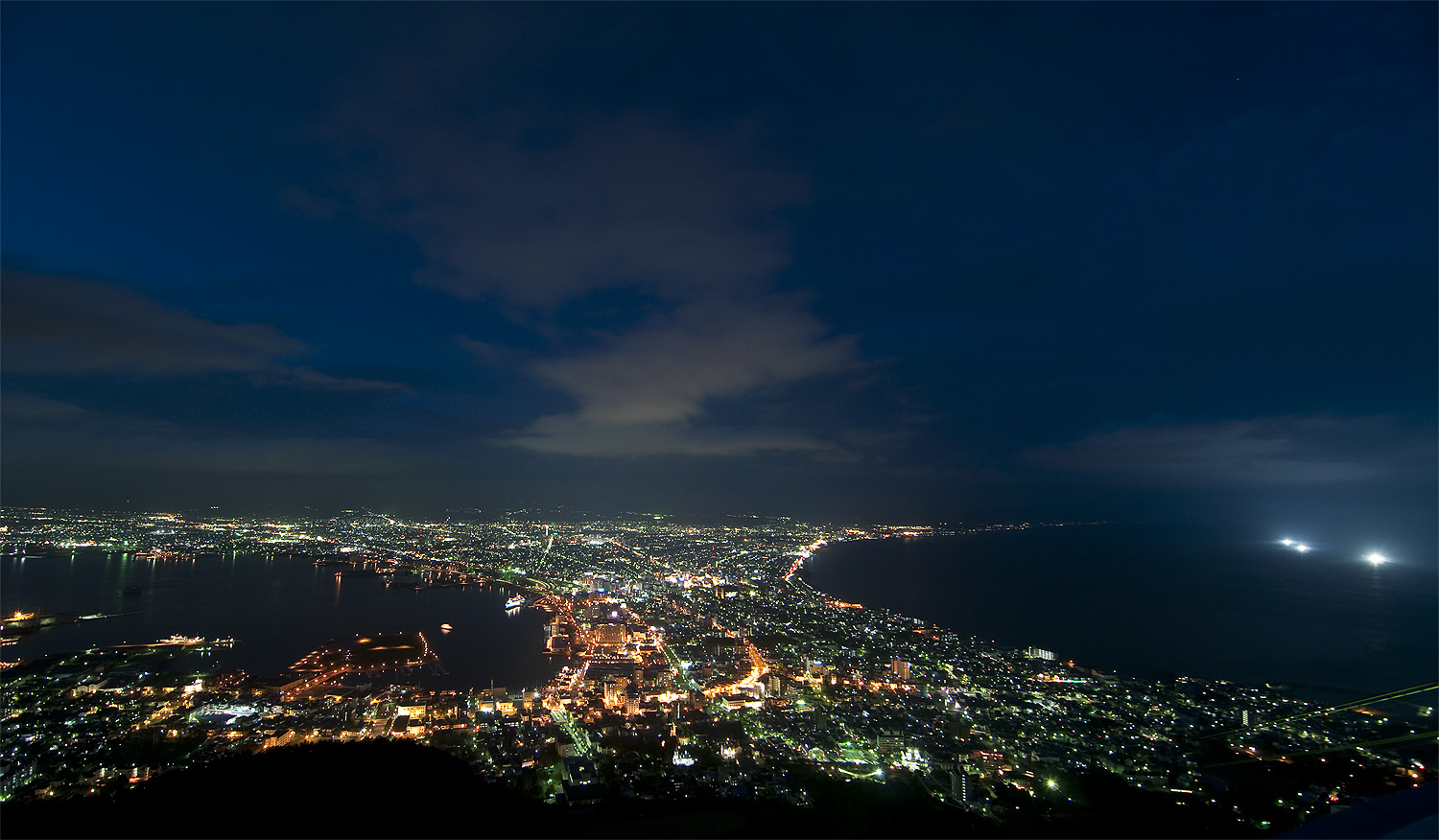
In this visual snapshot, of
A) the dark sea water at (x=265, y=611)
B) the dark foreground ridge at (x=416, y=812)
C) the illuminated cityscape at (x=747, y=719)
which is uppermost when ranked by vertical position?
the dark foreground ridge at (x=416, y=812)

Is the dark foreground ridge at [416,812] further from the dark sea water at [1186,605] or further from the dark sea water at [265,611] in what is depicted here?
the dark sea water at [1186,605]

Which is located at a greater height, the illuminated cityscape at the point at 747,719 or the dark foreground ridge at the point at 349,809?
the dark foreground ridge at the point at 349,809

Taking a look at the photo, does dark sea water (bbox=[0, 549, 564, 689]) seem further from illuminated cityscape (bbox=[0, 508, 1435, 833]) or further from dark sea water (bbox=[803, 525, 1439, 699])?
dark sea water (bbox=[803, 525, 1439, 699])

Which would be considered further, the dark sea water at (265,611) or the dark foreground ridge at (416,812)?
the dark sea water at (265,611)

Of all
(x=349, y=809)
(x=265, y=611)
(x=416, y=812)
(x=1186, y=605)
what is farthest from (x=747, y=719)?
(x=1186, y=605)

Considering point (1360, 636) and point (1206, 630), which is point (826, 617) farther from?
point (1360, 636)

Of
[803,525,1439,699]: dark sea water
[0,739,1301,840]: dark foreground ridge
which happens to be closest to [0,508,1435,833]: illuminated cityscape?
[0,739,1301,840]: dark foreground ridge

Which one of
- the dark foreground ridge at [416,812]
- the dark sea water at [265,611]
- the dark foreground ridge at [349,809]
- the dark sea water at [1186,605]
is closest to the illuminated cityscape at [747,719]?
the dark foreground ridge at [416,812]
